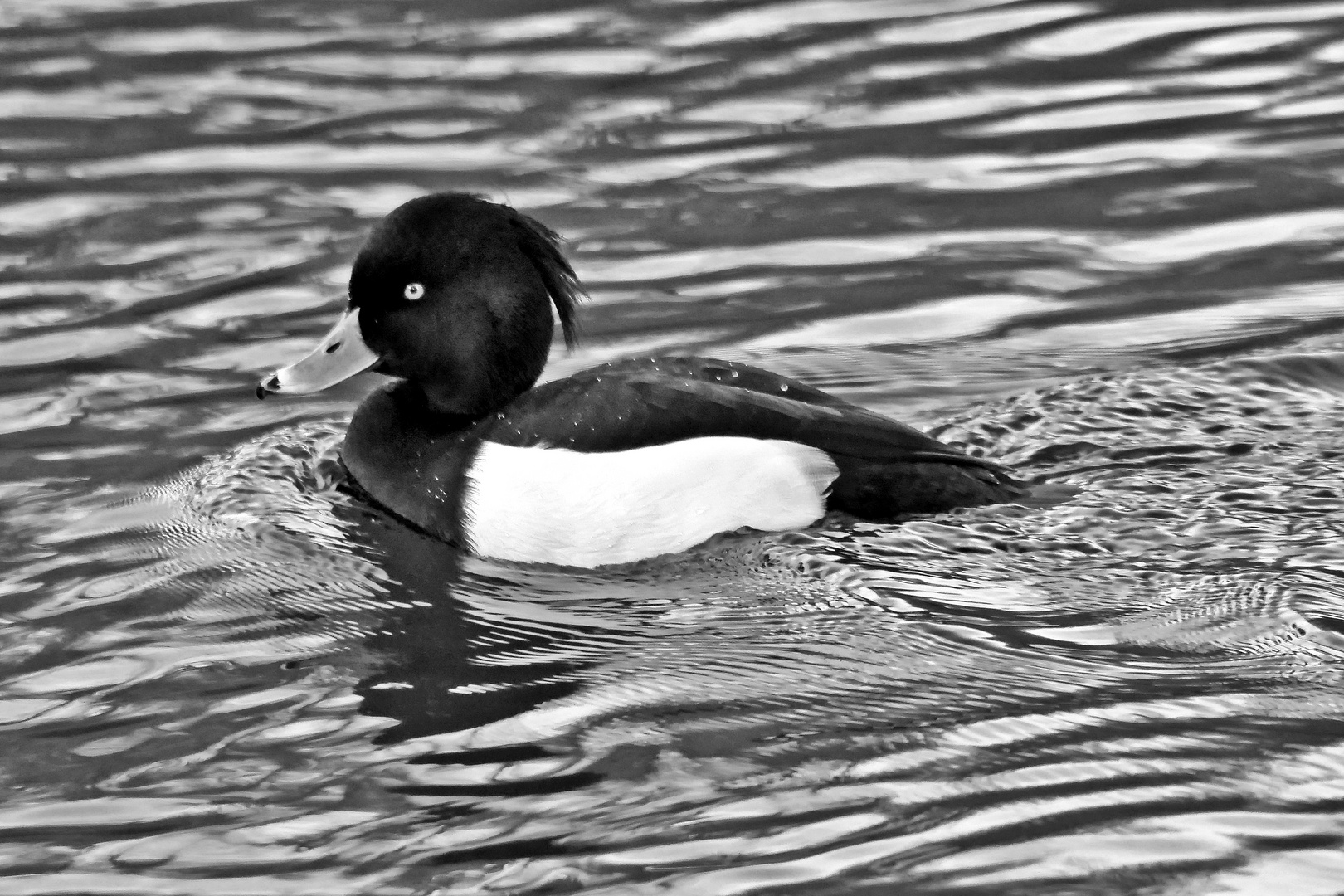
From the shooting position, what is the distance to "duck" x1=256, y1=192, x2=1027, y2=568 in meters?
5.80

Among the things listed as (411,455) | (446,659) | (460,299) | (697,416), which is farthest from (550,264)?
(446,659)

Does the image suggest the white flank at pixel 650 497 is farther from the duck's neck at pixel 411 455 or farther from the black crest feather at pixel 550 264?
the black crest feather at pixel 550 264

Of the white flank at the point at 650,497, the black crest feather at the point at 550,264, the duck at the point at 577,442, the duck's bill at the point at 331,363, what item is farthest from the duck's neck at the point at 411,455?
the black crest feather at the point at 550,264

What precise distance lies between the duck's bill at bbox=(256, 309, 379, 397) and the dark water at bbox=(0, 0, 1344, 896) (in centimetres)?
37

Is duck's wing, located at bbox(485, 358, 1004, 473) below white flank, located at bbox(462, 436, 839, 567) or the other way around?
the other way around

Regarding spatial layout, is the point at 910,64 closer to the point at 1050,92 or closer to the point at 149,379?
the point at 1050,92

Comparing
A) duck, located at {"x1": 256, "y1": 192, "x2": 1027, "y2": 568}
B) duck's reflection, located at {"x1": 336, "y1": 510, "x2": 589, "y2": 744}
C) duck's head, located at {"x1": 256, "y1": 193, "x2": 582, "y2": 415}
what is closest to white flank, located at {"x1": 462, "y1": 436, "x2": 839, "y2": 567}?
duck, located at {"x1": 256, "y1": 192, "x2": 1027, "y2": 568}

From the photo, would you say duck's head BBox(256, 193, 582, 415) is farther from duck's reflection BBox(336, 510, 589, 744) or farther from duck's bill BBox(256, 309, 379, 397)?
duck's reflection BBox(336, 510, 589, 744)

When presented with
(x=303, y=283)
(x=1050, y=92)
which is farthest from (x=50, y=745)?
(x=1050, y=92)

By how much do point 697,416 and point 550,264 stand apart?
34.1 inches

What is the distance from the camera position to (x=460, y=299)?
6301 millimetres

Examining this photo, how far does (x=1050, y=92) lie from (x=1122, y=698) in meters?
5.59

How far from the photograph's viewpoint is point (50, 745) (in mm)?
4859

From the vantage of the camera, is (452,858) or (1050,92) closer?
(452,858)
